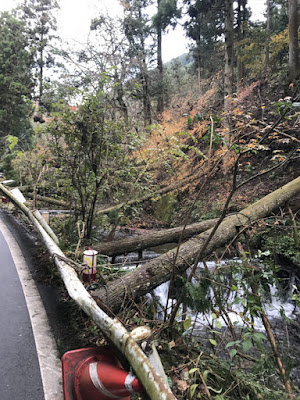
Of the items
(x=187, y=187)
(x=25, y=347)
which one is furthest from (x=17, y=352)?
(x=187, y=187)

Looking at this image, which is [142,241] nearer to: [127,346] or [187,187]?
[127,346]

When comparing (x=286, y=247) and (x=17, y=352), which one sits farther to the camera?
(x=286, y=247)

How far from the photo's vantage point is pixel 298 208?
26.1 ft

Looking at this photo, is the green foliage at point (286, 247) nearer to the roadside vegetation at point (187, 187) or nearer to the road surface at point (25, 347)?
the roadside vegetation at point (187, 187)

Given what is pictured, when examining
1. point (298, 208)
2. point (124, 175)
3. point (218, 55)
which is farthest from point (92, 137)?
→ point (218, 55)

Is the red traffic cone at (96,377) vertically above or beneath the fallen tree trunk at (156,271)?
above

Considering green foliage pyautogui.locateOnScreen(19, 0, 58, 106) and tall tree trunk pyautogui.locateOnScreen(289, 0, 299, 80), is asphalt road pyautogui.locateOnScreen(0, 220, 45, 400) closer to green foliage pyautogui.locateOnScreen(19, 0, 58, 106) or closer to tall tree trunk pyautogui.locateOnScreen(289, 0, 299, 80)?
tall tree trunk pyautogui.locateOnScreen(289, 0, 299, 80)

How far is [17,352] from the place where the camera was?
246cm

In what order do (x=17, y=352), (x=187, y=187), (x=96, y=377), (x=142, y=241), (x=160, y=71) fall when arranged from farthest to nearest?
(x=160, y=71) → (x=187, y=187) → (x=142, y=241) → (x=17, y=352) → (x=96, y=377)

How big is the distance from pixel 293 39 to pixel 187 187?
26.5 ft

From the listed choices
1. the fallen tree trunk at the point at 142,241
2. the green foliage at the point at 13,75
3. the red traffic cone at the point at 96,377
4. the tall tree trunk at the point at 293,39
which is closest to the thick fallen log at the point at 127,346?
the red traffic cone at the point at 96,377

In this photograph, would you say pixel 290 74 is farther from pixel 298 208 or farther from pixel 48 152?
pixel 48 152

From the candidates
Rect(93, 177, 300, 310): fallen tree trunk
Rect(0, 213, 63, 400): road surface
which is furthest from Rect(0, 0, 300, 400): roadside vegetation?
Rect(0, 213, 63, 400): road surface

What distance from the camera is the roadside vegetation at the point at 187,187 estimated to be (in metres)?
2.65
